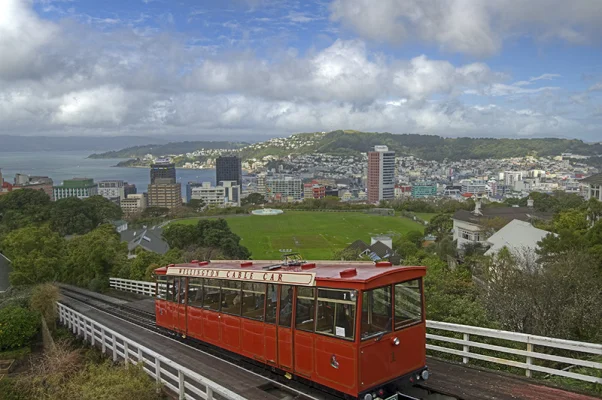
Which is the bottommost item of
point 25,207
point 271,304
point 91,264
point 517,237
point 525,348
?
point 25,207

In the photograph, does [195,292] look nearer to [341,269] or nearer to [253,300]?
[253,300]

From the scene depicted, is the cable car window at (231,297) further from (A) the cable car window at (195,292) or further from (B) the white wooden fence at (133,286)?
(B) the white wooden fence at (133,286)

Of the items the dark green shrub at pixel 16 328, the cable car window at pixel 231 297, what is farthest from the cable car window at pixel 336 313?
the dark green shrub at pixel 16 328

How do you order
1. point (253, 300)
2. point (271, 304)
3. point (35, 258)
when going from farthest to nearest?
1. point (35, 258)
2. point (253, 300)
3. point (271, 304)

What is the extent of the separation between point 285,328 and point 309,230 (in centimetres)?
9283

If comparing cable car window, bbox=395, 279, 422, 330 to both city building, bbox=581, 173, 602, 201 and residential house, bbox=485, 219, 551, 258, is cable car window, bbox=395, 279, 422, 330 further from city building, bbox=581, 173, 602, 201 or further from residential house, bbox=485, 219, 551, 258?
city building, bbox=581, 173, 602, 201

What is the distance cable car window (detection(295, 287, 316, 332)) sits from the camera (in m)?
9.40

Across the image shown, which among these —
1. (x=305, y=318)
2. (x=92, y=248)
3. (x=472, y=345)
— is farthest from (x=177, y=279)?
(x=92, y=248)

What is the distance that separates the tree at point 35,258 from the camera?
26.3 meters

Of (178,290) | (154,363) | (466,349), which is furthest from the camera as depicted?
(178,290)

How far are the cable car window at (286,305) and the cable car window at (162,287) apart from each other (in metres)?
6.05

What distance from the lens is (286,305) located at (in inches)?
395

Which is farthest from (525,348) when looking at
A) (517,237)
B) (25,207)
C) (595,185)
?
(25,207)

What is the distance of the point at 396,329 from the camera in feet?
29.5
